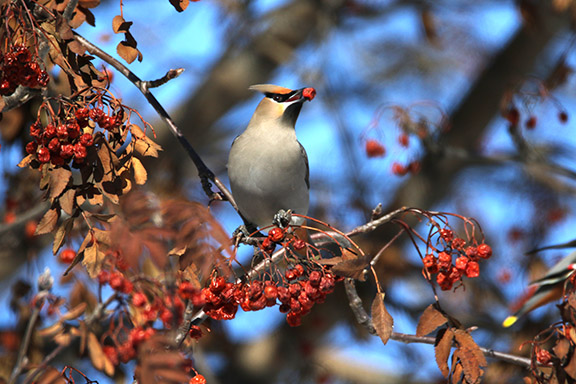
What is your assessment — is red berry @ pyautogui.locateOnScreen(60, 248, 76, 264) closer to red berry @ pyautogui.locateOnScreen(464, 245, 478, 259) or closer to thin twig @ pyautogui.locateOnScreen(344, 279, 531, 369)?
thin twig @ pyautogui.locateOnScreen(344, 279, 531, 369)

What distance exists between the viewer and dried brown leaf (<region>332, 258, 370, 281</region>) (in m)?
1.99

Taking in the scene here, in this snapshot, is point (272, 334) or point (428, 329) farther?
point (272, 334)

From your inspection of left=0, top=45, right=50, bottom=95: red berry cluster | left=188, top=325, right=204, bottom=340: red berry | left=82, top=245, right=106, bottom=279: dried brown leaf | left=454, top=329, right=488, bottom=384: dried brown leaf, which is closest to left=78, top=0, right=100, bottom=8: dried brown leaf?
left=0, top=45, right=50, bottom=95: red berry cluster

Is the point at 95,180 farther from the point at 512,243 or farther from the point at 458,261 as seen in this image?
the point at 512,243

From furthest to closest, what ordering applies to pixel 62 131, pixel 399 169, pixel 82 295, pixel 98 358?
pixel 399 169, pixel 82 295, pixel 98 358, pixel 62 131

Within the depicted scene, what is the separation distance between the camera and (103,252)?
80.0 inches

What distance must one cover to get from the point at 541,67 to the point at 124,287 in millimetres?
6200

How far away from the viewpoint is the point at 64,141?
1969 mm

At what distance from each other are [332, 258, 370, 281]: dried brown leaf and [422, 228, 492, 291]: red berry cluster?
1.07ft

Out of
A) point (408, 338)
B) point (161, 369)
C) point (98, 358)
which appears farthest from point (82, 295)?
point (161, 369)

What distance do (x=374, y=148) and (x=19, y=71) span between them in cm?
330

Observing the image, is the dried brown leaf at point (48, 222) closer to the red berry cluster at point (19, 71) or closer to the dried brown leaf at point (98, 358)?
the red berry cluster at point (19, 71)

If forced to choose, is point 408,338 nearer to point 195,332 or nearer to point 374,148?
point 195,332

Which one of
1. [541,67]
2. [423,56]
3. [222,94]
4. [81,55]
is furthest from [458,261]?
[423,56]
